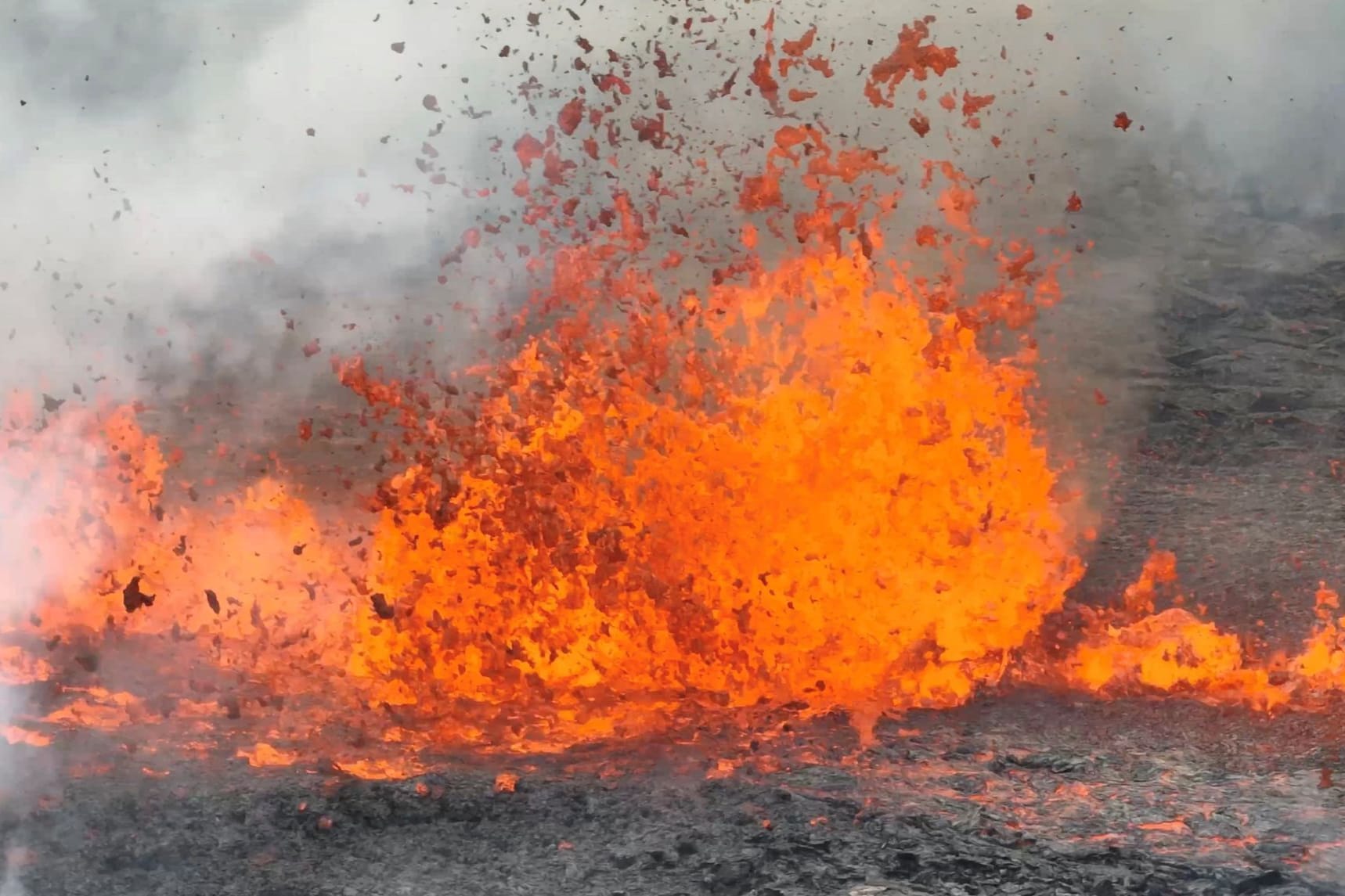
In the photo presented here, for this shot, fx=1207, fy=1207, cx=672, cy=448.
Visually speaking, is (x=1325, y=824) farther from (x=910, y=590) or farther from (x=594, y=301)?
(x=594, y=301)

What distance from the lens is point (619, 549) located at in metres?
6.79

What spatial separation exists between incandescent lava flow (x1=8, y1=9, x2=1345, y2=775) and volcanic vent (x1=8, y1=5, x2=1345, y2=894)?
3cm

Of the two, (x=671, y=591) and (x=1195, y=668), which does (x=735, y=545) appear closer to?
(x=671, y=591)

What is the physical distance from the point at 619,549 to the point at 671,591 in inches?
19.6

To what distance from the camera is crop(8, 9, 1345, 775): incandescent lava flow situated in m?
5.52

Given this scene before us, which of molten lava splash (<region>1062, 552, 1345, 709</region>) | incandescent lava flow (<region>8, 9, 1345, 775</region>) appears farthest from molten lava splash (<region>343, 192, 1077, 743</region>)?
molten lava splash (<region>1062, 552, 1345, 709</region>)

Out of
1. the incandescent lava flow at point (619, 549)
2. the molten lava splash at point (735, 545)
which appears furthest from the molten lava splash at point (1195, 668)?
the molten lava splash at point (735, 545)

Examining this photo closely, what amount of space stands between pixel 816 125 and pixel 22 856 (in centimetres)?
779

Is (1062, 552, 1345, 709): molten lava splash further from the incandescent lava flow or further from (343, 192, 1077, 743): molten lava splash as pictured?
(343, 192, 1077, 743): molten lava splash

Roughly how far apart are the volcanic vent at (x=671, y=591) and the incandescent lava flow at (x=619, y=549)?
1.2 inches

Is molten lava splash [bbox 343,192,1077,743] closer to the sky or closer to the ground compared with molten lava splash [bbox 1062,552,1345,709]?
closer to the sky

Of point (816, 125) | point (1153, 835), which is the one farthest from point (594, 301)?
point (1153, 835)

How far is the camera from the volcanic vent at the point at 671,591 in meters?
4.16

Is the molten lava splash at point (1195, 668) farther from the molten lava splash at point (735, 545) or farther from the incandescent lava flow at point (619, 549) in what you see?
the molten lava splash at point (735, 545)
